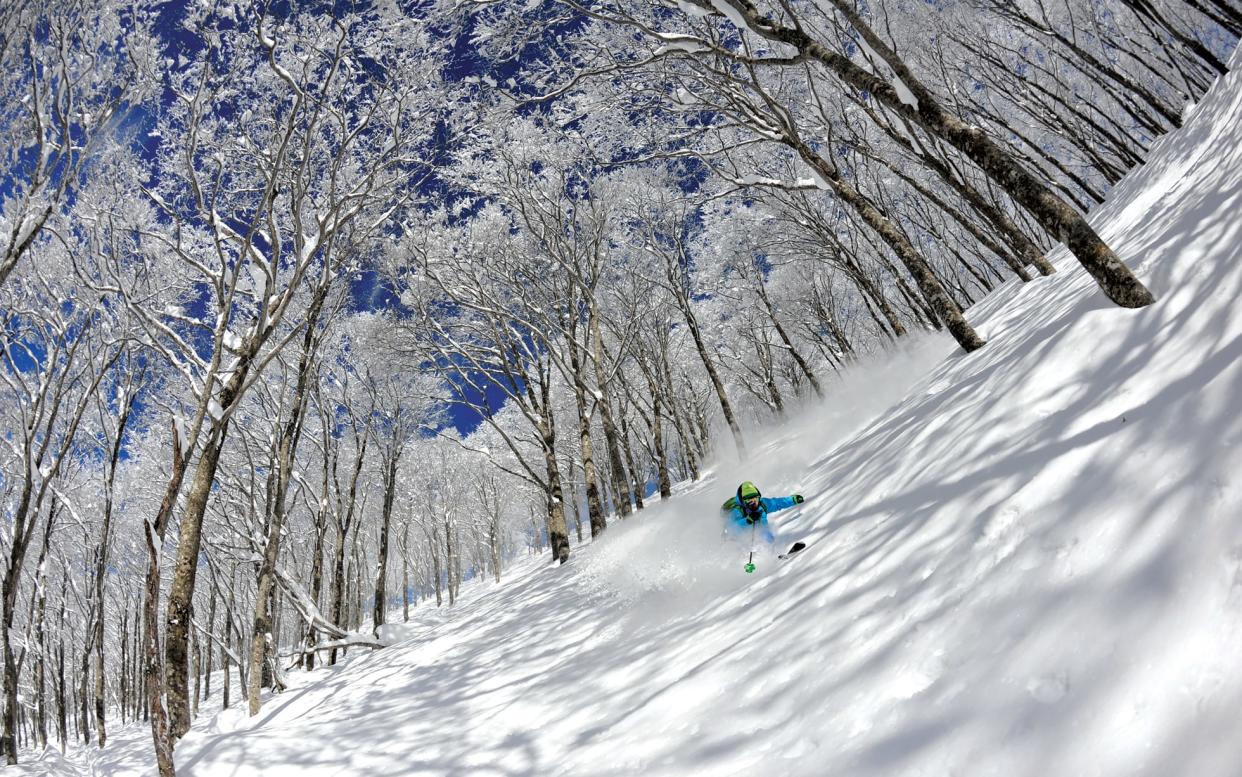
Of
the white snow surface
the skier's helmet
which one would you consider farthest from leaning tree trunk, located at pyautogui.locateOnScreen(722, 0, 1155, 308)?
the skier's helmet

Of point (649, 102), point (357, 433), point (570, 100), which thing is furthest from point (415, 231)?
point (649, 102)

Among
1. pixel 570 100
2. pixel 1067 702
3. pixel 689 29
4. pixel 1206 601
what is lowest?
pixel 1067 702

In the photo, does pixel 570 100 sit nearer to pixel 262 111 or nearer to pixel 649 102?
pixel 649 102

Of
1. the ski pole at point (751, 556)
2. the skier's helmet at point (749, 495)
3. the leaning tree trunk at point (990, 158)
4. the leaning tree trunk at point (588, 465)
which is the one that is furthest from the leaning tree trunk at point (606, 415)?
the leaning tree trunk at point (990, 158)

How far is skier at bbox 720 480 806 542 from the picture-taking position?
5.21m

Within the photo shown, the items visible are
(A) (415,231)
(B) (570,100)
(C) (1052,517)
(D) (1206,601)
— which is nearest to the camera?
(D) (1206,601)

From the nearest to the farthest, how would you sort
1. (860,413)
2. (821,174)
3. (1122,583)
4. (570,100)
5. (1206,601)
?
(1206,601), (1122,583), (821,174), (860,413), (570,100)

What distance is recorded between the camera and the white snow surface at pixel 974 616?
1.37m

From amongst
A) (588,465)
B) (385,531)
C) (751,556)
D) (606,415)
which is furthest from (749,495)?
(385,531)

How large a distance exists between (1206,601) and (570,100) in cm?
1118

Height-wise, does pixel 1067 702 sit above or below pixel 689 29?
below

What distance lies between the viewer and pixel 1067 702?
4.58 ft

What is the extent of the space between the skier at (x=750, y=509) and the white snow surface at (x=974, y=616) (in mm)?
187

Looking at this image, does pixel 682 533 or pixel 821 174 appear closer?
pixel 821 174
